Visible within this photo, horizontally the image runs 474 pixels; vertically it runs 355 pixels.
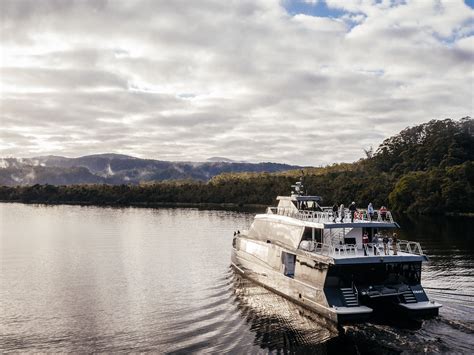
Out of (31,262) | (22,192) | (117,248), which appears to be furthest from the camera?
(22,192)

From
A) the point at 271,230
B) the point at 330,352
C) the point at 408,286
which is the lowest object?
the point at 330,352

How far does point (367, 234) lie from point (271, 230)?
25.9 ft

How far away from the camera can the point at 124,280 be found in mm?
38062

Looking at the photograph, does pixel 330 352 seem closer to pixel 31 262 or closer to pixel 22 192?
pixel 31 262

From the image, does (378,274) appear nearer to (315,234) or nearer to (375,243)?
(375,243)

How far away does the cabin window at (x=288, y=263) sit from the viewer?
103 feet

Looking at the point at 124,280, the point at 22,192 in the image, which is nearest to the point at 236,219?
the point at 124,280

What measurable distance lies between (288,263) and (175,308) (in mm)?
8007

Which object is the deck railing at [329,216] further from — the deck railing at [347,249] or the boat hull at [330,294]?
the boat hull at [330,294]

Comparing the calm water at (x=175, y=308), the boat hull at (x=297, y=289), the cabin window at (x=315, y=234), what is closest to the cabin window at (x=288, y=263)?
the boat hull at (x=297, y=289)

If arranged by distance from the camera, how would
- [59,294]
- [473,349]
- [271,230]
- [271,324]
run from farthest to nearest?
[271,230] < [59,294] < [271,324] < [473,349]

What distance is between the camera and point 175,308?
2964 cm

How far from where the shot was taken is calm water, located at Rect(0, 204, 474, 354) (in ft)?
76.2

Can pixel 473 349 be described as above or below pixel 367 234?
below
